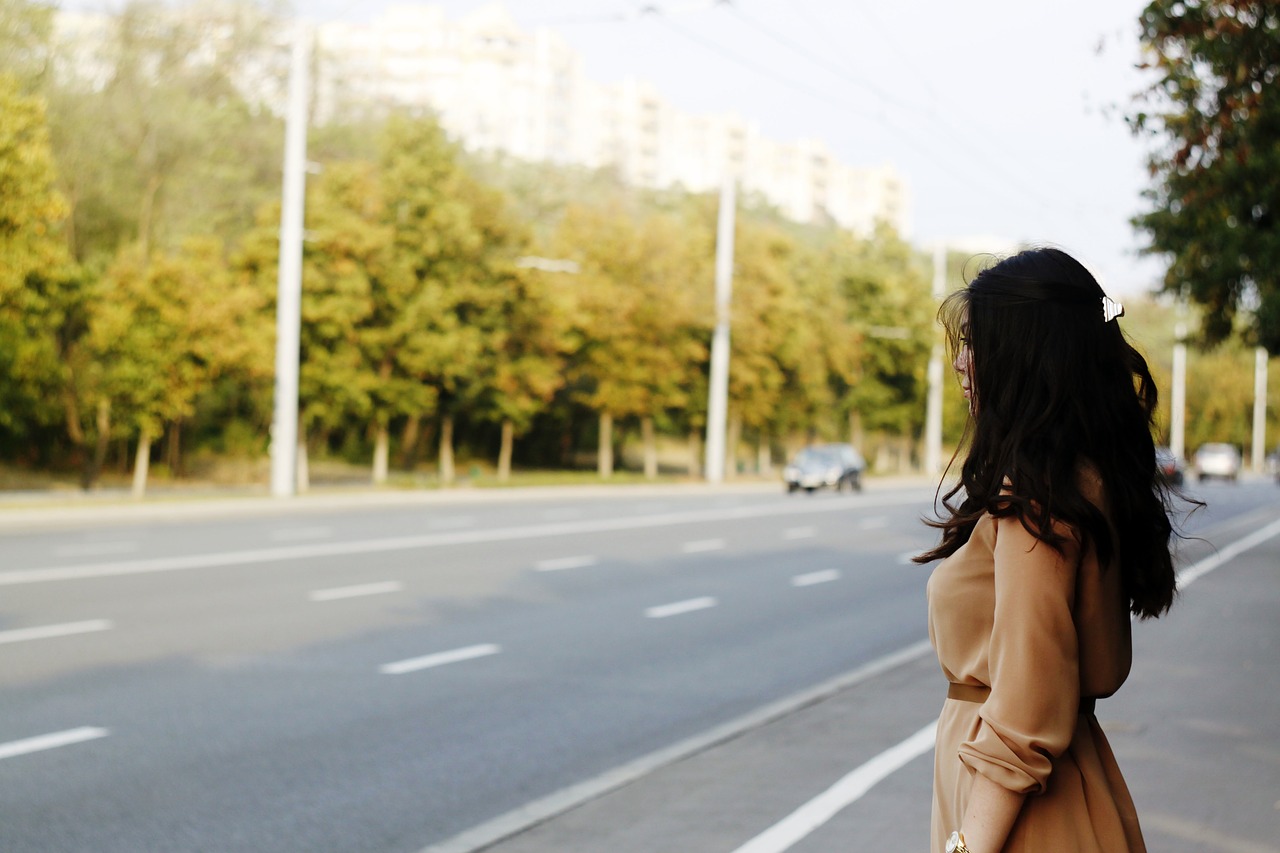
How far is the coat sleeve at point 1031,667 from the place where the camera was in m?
2.22

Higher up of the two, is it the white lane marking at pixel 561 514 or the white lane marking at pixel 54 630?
the white lane marking at pixel 561 514

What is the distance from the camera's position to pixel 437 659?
33.8 ft

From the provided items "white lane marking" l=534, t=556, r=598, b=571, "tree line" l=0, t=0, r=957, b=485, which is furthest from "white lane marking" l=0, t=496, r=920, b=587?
"tree line" l=0, t=0, r=957, b=485

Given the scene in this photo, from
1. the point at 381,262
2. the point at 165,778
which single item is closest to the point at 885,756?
the point at 165,778

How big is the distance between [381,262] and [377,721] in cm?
3046

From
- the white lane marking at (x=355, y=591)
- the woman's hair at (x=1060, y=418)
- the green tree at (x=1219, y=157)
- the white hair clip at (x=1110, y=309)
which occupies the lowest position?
the white lane marking at (x=355, y=591)

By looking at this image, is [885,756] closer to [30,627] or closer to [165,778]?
[165,778]

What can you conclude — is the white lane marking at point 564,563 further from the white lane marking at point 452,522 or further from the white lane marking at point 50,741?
the white lane marking at point 50,741

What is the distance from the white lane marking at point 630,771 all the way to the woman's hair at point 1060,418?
3.72 metres

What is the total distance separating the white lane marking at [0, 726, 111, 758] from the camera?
279 inches

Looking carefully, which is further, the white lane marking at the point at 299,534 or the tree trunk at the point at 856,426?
the tree trunk at the point at 856,426

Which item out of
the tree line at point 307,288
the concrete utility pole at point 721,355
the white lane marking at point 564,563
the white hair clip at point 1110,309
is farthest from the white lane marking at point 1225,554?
the tree line at point 307,288

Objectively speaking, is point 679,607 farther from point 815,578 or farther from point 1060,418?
point 1060,418

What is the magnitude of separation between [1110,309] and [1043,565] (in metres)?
0.49
